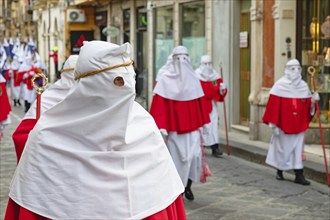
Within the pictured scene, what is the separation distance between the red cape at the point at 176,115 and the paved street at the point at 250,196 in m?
0.90

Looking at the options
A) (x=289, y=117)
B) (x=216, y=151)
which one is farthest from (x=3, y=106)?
(x=289, y=117)

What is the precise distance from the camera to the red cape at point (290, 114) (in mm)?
11414

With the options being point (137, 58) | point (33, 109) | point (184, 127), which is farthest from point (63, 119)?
point (137, 58)

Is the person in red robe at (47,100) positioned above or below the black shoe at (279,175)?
above

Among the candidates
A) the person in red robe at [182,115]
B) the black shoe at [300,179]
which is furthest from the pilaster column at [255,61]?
the person in red robe at [182,115]

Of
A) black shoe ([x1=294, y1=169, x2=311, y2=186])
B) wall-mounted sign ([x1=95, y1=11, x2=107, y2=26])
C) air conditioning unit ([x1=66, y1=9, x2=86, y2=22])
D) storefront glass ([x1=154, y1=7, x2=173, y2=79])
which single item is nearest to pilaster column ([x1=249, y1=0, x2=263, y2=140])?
black shoe ([x1=294, y1=169, x2=311, y2=186])

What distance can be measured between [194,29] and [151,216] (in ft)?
61.7

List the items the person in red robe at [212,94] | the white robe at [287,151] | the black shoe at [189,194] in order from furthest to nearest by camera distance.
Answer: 1. the person in red robe at [212,94]
2. the white robe at [287,151]
3. the black shoe at [189,194]

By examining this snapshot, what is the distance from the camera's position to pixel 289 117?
11.4 metres

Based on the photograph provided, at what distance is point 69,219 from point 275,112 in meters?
8.34

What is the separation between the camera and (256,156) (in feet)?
44.2

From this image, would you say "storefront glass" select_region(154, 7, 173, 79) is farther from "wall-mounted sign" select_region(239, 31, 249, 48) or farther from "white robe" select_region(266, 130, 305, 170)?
"white robe" select_region(266, 130, 305, 170)

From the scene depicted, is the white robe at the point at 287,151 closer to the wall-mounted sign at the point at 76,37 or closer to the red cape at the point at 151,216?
the red cape at the point at 151,216

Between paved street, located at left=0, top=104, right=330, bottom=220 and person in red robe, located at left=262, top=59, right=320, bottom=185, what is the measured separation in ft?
1.06
